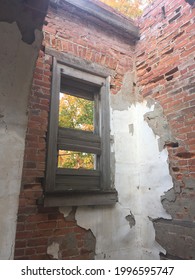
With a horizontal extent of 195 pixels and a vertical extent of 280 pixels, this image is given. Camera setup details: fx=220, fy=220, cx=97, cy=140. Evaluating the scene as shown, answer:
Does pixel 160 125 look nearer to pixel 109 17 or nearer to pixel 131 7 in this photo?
pixel 109 17

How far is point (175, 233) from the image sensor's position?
2912mm

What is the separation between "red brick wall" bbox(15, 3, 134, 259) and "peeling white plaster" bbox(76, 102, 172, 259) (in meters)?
0.24

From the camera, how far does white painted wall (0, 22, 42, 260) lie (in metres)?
1.56

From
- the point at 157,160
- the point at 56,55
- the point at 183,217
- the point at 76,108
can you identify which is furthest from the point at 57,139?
the point at 76,108

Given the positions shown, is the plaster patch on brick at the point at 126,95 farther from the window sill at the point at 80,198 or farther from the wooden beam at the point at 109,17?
the window sill at the point at 80,198

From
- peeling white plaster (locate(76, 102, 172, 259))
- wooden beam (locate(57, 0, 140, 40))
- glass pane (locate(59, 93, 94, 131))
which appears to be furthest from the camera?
glass pane (locate(59, 93, 94, 131))

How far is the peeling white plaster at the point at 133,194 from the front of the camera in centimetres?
312

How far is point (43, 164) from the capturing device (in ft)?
9.25

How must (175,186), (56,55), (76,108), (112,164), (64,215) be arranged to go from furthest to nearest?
(76,108), (112,164), (56,55), (175,186), (64,215)

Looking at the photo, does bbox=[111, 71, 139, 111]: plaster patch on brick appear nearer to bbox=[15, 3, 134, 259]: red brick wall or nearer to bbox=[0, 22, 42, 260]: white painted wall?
bbox=[15, 3, 134, 259]: red brick wall

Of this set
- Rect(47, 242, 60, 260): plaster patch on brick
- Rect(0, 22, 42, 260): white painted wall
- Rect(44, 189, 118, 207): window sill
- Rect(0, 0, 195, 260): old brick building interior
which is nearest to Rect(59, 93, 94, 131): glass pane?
Rect(0, 0, 195, 260): old brick building interior

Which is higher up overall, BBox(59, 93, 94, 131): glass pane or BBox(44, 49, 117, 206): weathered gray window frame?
BBox(59, 93, 94, 131): glass pane

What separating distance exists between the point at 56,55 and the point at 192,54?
6.31 ft
